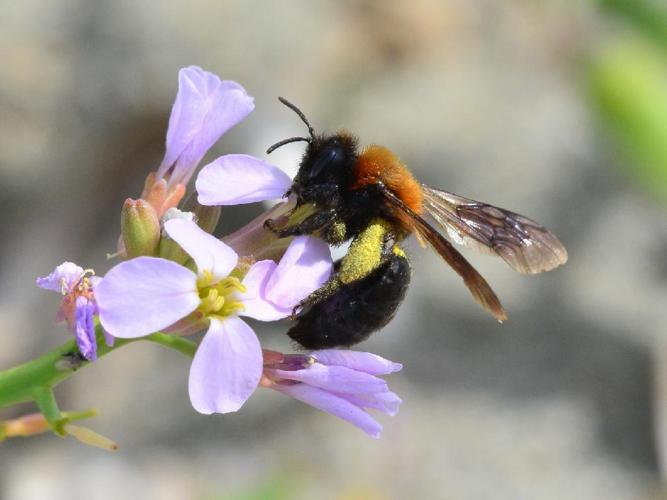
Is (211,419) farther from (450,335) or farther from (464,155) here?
(464,155)

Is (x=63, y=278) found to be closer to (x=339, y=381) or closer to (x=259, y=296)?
(x=259, y=296)

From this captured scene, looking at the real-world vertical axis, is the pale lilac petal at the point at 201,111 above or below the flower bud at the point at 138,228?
above

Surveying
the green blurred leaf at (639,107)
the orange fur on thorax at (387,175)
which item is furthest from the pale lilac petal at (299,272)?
the green blurred leaf at (639,107)

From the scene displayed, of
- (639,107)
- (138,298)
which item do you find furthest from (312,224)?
(639,107)

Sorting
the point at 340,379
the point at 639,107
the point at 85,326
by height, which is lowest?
the point at 85,326

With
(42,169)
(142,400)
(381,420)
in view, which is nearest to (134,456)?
(142,400)

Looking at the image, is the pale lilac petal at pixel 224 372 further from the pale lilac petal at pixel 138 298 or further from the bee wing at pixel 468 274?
the bee wing at pixel 468 274

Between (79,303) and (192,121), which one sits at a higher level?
(192,121)
